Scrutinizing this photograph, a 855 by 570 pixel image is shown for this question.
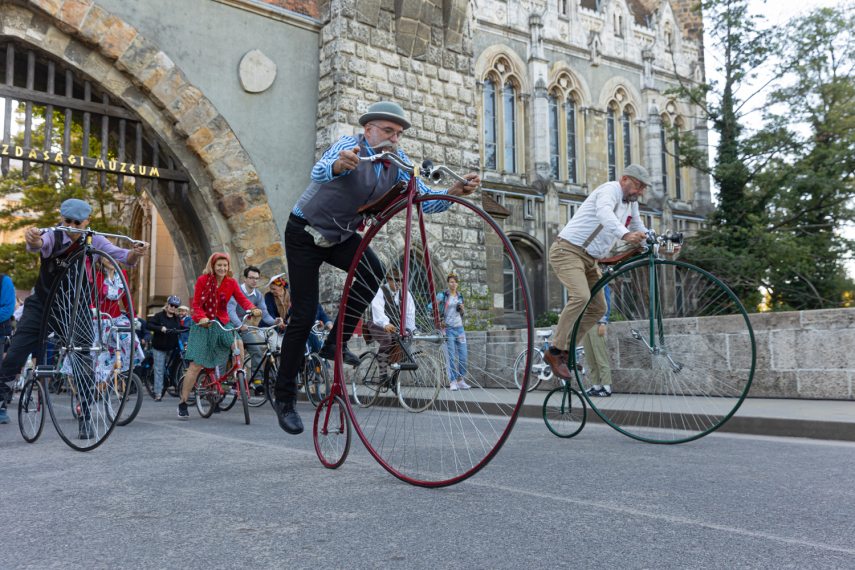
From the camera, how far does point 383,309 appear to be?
4.23 metres

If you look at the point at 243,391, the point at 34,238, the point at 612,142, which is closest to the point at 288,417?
the point at 34,238

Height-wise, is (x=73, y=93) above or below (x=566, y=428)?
above

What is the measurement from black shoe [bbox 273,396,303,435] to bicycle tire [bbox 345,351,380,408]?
0.41 meters

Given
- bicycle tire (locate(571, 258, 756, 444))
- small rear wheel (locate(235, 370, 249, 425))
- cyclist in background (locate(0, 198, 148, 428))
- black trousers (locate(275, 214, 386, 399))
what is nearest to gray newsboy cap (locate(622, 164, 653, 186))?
bicycle tire (locate(571, 258, 756, 444))

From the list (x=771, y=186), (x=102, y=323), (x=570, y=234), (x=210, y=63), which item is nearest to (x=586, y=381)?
(x=570, y=234)

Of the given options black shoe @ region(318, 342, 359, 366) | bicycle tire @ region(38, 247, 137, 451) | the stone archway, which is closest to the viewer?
black shoe @ region(318, 342, 359, 366)

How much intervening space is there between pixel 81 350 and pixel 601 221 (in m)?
3.89

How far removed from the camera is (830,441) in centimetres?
650

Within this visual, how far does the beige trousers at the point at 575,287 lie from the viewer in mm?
6082

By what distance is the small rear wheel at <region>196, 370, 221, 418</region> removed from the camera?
9133mm

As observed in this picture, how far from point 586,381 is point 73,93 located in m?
11.2

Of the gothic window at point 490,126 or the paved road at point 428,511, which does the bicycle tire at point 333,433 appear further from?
the gothic window at point 490,126

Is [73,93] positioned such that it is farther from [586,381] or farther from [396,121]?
[396,121]

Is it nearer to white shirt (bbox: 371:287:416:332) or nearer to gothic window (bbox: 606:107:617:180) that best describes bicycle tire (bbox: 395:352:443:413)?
white shirt (bbox: 371:287:416:332)
